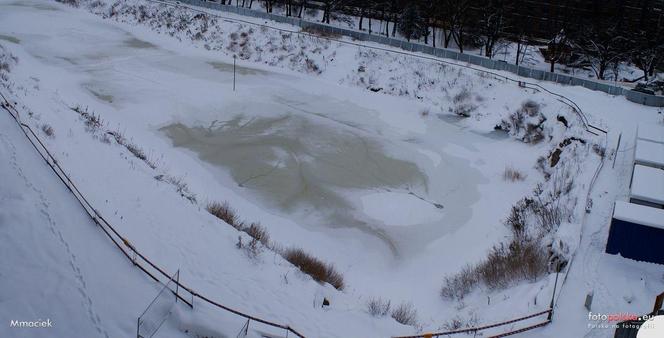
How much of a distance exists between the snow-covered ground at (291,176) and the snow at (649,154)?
3.00 ft

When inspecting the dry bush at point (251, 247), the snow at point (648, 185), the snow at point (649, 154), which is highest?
the snow at point (649, 154)

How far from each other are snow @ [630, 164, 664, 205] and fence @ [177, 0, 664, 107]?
13.8 m

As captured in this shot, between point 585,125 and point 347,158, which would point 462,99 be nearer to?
point 585,125

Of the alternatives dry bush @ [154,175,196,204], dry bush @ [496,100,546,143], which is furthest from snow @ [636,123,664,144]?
dry bush @ [154,175,196,204]

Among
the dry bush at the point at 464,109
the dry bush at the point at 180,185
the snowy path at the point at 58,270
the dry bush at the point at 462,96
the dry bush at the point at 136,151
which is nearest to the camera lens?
the snowy path at the point at 58,270

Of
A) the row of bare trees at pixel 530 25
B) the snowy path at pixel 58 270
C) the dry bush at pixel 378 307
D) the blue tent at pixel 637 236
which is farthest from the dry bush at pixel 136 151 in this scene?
the row of bare trees at pixel 530 25

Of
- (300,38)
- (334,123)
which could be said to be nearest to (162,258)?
(334,123)

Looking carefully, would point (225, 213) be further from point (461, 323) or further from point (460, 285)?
point (461, 323)

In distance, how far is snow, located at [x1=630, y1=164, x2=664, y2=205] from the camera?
16.0 metres

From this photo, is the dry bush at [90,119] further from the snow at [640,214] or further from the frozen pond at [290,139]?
the snow at [640,214]

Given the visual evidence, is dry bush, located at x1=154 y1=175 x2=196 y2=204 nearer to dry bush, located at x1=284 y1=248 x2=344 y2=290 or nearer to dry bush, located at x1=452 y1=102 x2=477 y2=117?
dry bush, located at x1=284 y1=248 x2=344 y2=290

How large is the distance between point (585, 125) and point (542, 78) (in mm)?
9862

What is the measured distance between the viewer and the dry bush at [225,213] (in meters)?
18.2

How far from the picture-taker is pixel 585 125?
84.2ft
